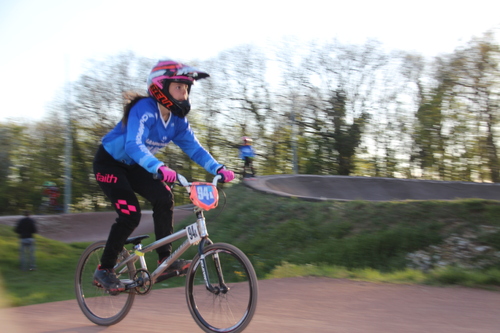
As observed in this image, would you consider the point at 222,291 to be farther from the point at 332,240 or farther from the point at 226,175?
the point at 332,240

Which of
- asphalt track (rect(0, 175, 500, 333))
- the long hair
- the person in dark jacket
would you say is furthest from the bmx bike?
the person in dark jacket

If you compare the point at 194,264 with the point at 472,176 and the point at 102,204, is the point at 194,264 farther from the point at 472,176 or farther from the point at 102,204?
the point at 102,204

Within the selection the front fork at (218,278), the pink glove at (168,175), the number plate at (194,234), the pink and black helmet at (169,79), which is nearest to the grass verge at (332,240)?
the number plate at (194,234)

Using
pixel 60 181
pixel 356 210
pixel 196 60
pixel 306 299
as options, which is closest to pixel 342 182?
pixel 356 210

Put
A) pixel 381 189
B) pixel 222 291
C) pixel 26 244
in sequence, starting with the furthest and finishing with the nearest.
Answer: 1. pixel 381 189
2. pixel 26 244
3. pixel 222 291

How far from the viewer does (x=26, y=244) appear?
11.5 meters

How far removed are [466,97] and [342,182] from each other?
46.3 feet

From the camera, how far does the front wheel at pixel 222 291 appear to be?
3.46m

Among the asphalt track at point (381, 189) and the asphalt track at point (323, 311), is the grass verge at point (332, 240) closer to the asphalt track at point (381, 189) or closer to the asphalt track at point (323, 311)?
the asphalt track at point (323, 311)

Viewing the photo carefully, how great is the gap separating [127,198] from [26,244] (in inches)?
340

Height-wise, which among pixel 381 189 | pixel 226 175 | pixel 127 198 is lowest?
pixel 381 189

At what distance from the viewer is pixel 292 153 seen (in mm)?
31859

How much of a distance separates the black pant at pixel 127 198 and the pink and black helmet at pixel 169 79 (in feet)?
2.27

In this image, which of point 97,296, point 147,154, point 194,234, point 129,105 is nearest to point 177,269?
point 194,234
